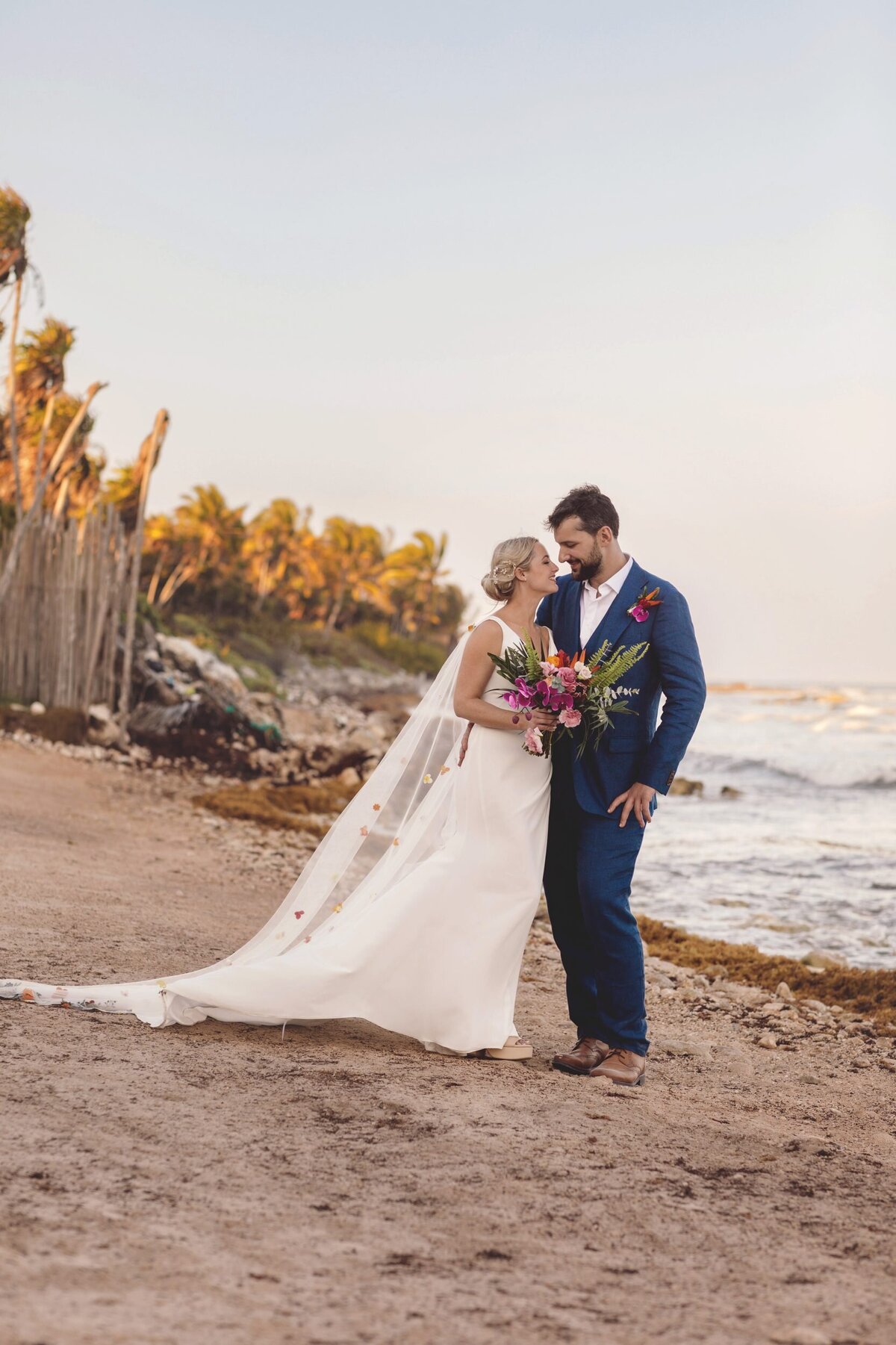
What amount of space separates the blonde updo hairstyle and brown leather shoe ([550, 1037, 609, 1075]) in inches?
66.9

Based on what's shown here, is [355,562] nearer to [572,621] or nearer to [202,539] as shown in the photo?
[202,539]

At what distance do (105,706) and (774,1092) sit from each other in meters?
12.9

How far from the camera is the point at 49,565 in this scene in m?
15.4

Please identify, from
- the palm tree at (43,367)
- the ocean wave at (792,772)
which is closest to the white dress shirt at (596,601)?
the palm tree at (43,367)

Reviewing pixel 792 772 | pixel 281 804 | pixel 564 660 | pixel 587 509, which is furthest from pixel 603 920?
pixel 792 772

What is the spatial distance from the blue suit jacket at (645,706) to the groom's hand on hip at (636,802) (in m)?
0.03

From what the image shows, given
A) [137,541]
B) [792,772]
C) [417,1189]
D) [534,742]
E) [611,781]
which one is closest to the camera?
[417,1189]

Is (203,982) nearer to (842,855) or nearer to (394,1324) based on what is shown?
(394,1324)

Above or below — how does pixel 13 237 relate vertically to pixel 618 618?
above

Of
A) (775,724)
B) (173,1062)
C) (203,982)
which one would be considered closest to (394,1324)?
(173,1062)

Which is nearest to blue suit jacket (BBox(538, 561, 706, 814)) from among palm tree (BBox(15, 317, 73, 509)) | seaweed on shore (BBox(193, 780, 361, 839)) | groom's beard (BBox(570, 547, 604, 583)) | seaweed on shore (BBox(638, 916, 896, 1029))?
groom's beard (BBox(570, 547, 604, 583))

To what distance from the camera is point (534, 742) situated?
415cm

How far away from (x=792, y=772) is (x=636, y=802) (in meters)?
20.4

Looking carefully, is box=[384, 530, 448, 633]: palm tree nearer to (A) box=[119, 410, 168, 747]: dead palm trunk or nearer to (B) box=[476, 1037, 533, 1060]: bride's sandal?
(A) box=[119, 410, 168, 747]: dead palm trunk
